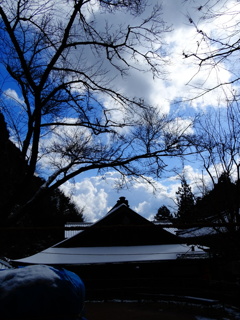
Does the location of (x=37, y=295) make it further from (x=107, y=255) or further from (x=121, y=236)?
(x=121, y=236)

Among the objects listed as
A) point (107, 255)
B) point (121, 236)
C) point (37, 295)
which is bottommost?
point (107, 255)

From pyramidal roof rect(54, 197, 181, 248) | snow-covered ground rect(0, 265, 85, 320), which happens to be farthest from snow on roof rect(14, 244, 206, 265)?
snow-covered ground rect(0, 265, 85, 320)

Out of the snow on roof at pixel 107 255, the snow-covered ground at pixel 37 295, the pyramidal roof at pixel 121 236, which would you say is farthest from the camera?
the pyramidal roof at pixel 121 236

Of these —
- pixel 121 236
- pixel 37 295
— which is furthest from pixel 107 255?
pixel 37 295

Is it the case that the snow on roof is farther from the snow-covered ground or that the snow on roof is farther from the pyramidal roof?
the snow-covered ground

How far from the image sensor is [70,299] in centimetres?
201

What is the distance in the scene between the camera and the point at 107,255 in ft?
59.3

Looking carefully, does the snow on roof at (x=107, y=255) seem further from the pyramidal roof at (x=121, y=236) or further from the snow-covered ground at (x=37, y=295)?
the snow-covered ground at (x=37, y=295)

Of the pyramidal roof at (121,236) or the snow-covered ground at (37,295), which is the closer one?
the snow-covered ground at (37,295)

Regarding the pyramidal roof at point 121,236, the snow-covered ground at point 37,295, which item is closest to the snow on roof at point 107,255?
the pyramidal roof at point 121,236

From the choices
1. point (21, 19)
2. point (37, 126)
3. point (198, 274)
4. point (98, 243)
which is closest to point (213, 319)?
point (198, 274)

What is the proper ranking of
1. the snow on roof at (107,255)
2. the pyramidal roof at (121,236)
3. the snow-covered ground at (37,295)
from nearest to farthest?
the snow-covered ground at (37,295), the snow on roof at (107,255), the pyramidal roof at (121,236)

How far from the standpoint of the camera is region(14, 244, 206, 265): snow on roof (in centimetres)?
1697

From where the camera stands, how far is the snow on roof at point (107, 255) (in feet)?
55.7
